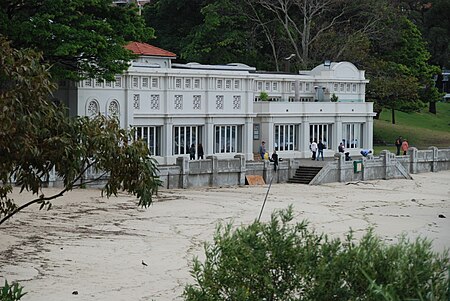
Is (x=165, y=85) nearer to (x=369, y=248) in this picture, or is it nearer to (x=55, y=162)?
(x=55, y=162)

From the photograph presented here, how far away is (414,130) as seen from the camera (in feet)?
268

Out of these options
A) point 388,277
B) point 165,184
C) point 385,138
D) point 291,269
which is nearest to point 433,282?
point 388,277

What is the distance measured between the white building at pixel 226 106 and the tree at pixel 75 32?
270 centimetres

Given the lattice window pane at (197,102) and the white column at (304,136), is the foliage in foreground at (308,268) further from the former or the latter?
the white column at (304,136)

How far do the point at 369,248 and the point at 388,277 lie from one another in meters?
0.76

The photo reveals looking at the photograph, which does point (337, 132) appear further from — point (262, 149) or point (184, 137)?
point (184, 137)

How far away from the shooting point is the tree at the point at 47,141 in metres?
19.3

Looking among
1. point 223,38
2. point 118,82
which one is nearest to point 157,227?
point 118,82

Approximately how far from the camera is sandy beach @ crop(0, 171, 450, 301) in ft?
82.2

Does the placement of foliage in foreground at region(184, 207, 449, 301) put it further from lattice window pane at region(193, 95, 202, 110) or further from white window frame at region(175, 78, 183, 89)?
lattice window pane at region(193, 95, 202, 110)

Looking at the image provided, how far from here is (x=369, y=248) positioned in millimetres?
14883

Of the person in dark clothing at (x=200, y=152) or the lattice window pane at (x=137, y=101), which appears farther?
the person in dark clothing at (x=200, y=152)

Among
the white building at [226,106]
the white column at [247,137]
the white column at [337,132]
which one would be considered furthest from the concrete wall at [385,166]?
the white column at [247,137]

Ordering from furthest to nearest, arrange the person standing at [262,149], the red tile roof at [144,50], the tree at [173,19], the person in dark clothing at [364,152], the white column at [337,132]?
the tree at [173,19]
the white column at [337,132]
the person in dark clothing at [364,152]
the red tile roof at [144,50]
the person standing at [262,149]
